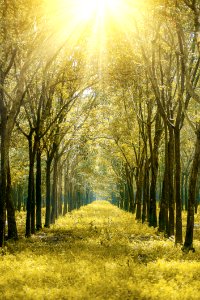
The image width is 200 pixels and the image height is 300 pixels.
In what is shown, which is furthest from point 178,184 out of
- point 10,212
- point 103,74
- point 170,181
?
point 103,74

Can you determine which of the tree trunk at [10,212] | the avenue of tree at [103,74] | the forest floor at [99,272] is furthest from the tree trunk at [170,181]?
the tree trunk at [10,212]

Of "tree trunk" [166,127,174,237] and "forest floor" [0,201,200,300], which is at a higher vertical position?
"tree trunk" [166,127,174,237]

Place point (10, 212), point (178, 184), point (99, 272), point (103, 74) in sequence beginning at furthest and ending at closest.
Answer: point (103, 74) < point (10, 212) < point (178, 184) < point (99, 272)

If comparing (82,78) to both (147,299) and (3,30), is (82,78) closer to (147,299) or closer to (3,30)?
(3,30)

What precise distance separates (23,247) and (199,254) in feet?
24.2

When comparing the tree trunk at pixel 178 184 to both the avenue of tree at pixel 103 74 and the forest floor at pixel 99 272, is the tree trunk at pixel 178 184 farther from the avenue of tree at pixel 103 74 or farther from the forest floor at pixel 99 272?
the forest floor at pixel 99 272

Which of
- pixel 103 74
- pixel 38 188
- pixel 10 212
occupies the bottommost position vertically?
pixel 10 212

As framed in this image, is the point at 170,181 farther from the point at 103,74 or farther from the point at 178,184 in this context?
the point at 103,74

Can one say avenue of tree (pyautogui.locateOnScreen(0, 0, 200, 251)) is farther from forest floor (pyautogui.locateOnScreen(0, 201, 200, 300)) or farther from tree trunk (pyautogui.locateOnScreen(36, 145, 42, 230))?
forest floor (pyautogui.locateOnScreen(0, 201, 200, 300))

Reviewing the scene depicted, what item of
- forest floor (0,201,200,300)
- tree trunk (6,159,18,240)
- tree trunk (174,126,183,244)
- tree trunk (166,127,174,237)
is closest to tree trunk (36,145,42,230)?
tree trunk (6,159,18,240)

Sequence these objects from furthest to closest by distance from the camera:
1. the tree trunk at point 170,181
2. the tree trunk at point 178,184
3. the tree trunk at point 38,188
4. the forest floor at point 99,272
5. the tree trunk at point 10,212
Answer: the tree trunk at point 38,188 < the tree trunk at point 170,181 < the tree trunk at point 10,212 < the tree trunk at point 178,184 < the forest floor at point 99,272

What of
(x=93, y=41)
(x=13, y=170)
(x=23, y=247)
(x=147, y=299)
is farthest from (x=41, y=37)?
(x=13, y=170)

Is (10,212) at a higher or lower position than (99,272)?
higher

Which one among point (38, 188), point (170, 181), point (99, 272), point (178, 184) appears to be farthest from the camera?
point (38, 188)
